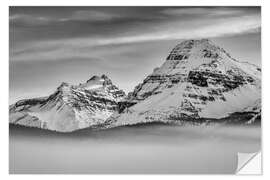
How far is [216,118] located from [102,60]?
3.33 feet

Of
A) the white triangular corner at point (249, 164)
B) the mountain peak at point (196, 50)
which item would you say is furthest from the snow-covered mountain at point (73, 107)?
the white triangular corner at point (249, 164)

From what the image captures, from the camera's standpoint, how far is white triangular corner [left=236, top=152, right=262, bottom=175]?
507 centimetres

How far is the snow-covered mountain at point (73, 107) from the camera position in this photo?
515 cm

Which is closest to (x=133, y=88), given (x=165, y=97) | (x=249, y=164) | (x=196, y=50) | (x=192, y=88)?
(x=165, y=97)

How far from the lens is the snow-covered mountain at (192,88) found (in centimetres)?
517

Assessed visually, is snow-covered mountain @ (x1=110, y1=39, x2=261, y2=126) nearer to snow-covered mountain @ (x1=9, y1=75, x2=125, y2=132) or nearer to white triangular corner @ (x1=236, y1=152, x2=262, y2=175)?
snow-covered mountain @ (x1=9, y1=75, x2=125, y2=132)

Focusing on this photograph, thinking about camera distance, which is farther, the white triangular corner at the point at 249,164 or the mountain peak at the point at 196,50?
the mountain peak at the point at 196,50

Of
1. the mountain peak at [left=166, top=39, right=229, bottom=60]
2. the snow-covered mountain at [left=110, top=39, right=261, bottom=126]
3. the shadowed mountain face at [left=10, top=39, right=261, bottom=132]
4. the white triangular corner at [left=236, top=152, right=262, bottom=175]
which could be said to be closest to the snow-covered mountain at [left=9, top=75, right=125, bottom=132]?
the shadowed mountain face at [left=10, top=39, right=261, bottom=132]

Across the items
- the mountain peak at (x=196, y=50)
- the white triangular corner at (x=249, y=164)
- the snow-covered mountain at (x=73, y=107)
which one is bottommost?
the white triangular corner at (x=249, y=164)

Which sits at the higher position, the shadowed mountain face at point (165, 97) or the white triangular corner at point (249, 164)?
the shadowed mountain face at point (165, 97)

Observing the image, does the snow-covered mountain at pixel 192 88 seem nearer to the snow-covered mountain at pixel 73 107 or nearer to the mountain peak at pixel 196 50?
the mountain peak at pixel 196 50

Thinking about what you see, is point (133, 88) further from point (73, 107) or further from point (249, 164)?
point (249, 164)

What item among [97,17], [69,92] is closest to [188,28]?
[97,17]

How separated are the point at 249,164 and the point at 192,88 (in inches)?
29.1
